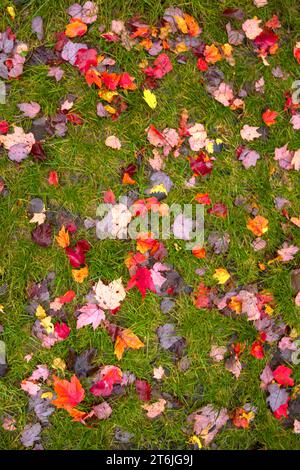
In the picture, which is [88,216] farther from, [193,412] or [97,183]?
[193,412]

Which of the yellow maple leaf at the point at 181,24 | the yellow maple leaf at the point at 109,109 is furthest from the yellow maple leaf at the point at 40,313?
the yellow maple leaf at the point at 181,24

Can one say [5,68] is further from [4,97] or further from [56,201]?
[56,201]

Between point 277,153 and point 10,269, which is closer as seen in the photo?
point 10,269

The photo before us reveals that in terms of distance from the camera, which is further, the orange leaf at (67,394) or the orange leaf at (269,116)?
the orange leaf at (269,116)

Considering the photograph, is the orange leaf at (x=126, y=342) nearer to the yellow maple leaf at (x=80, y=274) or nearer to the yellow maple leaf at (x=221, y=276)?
the yellow maple leaf at (x=80, y=274)

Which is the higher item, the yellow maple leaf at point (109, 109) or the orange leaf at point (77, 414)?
the yellow maple leaf at point (109, 109)

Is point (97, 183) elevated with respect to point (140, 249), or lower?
elevated
